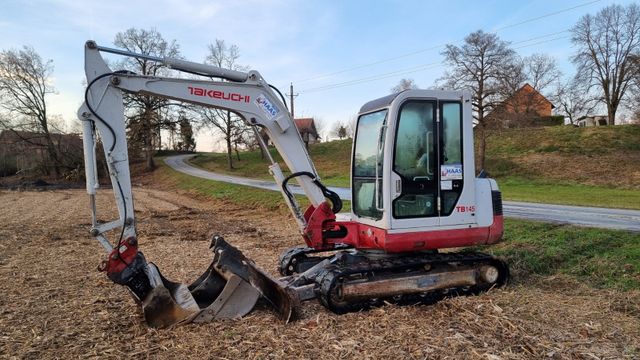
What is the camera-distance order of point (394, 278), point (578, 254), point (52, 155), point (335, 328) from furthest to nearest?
1. point (52, 155)
2. point (578, 254)
3. point (394, 278)
4. point (335, 328)

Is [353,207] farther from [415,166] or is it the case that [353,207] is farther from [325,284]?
[325,284]

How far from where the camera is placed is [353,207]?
22.8ft

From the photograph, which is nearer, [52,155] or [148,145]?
[52,155]

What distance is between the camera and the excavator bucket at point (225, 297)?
5.45 metres

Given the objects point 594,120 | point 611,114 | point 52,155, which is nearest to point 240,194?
point 52,155

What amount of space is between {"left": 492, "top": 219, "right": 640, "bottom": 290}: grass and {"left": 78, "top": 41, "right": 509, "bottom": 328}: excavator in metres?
1.65

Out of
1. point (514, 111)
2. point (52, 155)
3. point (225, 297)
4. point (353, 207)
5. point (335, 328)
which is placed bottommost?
point (335, 328)

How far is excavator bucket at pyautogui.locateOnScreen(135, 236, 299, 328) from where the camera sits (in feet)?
17.9

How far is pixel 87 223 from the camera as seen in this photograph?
49.8 feet

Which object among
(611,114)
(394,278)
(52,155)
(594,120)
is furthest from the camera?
(52,155)

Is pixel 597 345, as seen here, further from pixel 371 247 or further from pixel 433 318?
pixel 371 247

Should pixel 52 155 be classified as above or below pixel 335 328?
above

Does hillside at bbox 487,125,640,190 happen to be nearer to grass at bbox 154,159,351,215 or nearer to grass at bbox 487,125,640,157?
grass at bbox 487,125,640,157

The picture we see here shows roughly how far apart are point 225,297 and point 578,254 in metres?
6.22
